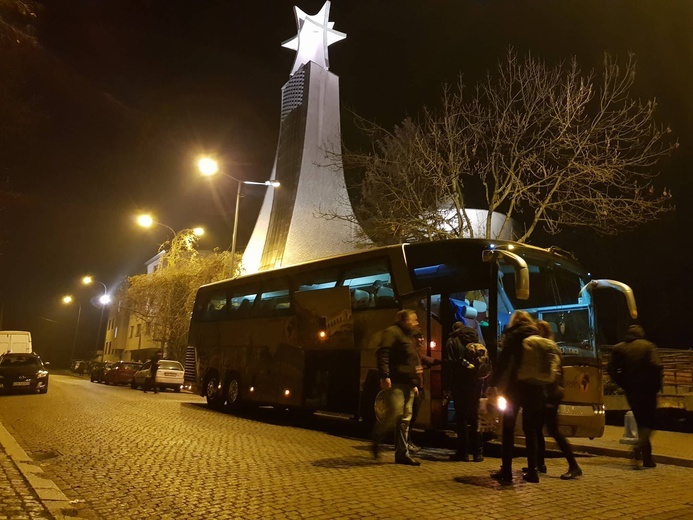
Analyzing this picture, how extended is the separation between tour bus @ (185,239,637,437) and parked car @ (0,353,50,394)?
956cm

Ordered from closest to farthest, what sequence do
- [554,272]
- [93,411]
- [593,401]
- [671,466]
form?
1. [671,466]
2. [593,401]
3. [554,272]
4. [93,411]

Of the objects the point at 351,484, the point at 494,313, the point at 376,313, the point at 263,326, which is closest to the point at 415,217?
the point at 263,326

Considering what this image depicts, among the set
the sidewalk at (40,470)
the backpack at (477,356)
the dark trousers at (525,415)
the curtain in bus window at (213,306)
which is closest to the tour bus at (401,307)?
the backpack at (477,356)

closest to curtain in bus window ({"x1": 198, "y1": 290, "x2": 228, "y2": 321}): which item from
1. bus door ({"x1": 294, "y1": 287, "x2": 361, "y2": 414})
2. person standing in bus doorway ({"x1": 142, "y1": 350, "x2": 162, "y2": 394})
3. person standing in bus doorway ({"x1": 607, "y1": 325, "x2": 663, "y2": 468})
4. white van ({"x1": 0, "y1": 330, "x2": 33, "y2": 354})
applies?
bus door ({"x1": 294, "y1": 287, "x2": 361, "y2": 414})

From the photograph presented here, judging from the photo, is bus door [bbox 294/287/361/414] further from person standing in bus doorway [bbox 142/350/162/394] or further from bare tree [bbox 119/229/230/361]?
bare tree [bbox 119/229/230/361]

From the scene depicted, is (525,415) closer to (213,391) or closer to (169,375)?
(213,391)

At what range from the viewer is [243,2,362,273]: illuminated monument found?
3488 centimetres

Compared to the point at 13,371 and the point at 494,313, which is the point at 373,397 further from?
the point at 13,371

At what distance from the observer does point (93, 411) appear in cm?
1313

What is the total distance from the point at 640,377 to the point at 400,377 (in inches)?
129

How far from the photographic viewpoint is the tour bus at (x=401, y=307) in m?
8.84

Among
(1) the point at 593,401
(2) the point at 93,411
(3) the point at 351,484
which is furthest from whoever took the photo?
(2) the point at 93,411

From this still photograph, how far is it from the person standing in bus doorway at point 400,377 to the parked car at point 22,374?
1670 centimetres

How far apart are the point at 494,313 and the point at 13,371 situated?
1753 centimetres
